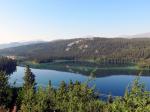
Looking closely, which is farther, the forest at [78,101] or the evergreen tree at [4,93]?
the evergreen tree at [4,93]

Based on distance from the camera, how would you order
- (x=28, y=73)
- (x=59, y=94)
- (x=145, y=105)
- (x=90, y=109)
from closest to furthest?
1. (x=145, y=105)
2. (x=90, y=109)
3. (x=59, y=94)
4. (x=28, y=73)

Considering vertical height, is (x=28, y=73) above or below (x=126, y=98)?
below

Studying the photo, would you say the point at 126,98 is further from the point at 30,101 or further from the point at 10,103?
the point at 10,103

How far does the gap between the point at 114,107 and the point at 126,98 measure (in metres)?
1.79

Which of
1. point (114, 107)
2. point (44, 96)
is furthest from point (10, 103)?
point (114, 107)

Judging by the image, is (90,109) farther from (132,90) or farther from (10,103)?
(10,103)

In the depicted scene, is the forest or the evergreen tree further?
the evergreen tree

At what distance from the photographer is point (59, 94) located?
324ft

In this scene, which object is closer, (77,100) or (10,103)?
(77,100)

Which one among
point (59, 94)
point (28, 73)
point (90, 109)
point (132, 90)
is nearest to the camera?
point (132, 90)

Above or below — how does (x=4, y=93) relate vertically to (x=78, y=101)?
below

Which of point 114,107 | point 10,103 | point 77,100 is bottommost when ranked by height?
point 10,103

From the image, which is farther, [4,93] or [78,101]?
[4,93]

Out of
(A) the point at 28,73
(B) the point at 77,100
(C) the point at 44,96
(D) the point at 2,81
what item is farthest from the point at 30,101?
(A) the point at 28,73
